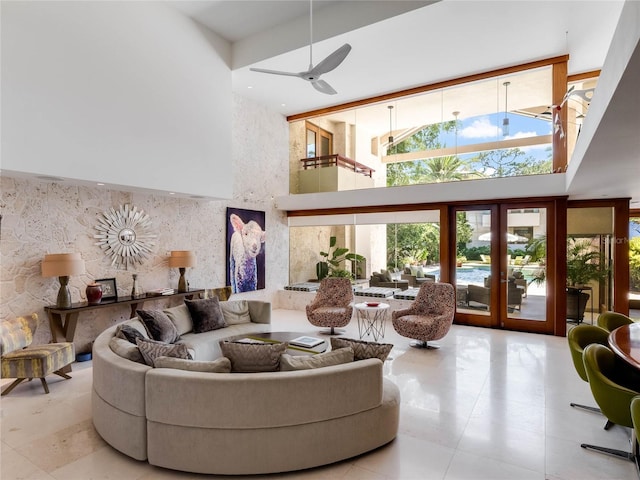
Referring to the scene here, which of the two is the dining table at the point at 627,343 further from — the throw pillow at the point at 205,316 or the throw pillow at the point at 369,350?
the throw pillow at the point at 205,316

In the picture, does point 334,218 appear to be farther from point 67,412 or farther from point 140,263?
point 67,412

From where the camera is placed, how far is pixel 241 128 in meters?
8.10

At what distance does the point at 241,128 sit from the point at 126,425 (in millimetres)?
6590

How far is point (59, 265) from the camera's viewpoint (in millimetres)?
4750

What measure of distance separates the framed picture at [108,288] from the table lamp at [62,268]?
0.64 metres

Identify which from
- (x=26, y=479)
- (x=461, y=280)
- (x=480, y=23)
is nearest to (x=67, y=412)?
(x=26, y=479)

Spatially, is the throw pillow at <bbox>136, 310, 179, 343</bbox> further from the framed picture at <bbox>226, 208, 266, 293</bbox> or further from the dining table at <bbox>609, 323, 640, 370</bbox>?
the dining table at <bbox>609, 323, 640, 370</bbox>

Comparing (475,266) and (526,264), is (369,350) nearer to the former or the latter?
(475,266)

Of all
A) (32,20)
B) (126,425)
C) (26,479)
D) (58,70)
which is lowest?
(26,479)

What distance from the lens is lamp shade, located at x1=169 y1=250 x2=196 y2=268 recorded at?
6461mm

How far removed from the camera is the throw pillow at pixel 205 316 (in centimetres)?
541

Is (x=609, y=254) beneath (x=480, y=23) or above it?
beneath

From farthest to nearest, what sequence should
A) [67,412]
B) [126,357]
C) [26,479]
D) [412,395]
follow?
[412,395] → [67,412] → [126,357] → [26,479]

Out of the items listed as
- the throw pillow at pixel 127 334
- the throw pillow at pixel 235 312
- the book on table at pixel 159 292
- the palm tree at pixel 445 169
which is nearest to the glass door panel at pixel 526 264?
the palm tree at pixel 445 169
